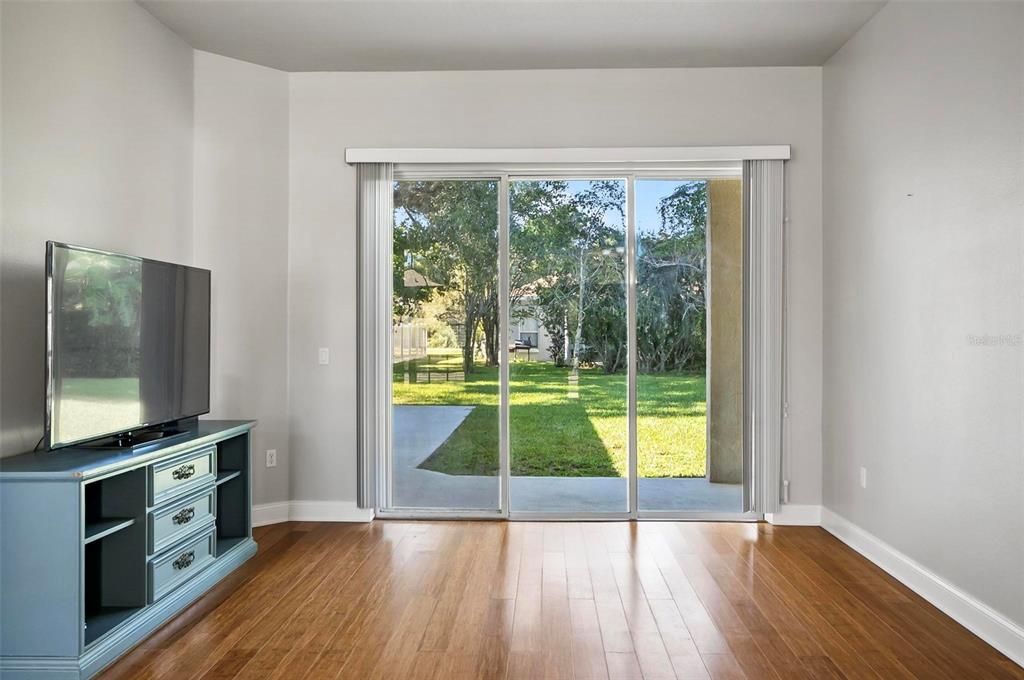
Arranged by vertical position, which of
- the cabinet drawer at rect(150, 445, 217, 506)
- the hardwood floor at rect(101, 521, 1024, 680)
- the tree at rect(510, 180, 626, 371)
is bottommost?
the hardwood floor at rect(101, 521, 1024, 680)

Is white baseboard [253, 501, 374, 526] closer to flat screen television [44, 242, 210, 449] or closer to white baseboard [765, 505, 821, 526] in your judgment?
flat screen television [44, 242, 210, 449]

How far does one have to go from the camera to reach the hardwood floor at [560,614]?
2.49 meters

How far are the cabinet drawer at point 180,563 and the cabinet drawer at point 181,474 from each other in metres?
0.25

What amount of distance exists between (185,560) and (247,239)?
6.88ft

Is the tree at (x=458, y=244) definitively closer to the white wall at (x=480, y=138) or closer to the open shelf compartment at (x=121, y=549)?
→ the white wall at (x=480, y=138)

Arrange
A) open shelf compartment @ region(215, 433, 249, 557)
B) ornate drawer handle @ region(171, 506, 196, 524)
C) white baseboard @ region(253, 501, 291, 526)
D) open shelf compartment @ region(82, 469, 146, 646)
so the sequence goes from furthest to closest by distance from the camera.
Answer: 1. white baseboard @ region(253, 501, 291, 526)
2. open shelf compartment @ region(215, 433, 249, 557)
3. ornate drawer handle @ region(171, 506, 196, 524)
4. open shelf compartment @ region(82, 469, 146, 646)

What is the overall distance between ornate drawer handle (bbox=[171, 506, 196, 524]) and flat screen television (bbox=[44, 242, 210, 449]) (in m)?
0.40

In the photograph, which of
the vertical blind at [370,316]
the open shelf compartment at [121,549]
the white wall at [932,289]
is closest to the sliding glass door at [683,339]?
the white wall at [932,289]

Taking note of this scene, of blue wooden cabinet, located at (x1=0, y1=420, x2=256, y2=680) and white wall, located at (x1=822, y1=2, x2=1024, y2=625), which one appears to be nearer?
blue wooden cabinet, located at (x1=0, y1=420, x2=256, y2=680)

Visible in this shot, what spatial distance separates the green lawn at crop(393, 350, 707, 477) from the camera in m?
4.45

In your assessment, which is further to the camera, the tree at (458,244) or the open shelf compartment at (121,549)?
the tree at (458,244)

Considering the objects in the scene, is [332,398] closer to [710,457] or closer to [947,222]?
[710,457]

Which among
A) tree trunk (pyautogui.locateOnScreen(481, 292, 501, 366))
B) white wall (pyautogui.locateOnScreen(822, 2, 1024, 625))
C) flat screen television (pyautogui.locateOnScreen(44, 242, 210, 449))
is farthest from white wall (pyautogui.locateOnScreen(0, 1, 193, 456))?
white wall (pyautogui.locateOnScreen(822, 2, 1024, 625))

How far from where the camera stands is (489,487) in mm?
4453
